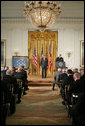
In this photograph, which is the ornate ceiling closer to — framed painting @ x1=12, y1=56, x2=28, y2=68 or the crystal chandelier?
framed painting @ x1=12, y1=56, x2=28, y2=68

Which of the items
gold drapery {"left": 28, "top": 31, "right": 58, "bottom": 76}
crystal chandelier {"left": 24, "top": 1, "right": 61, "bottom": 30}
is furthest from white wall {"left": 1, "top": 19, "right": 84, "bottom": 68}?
crystal chandelier {"left": 24, "top": 1, "right": 61, "bottom": 30}

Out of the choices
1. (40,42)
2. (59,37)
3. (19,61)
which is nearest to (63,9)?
(59,37)

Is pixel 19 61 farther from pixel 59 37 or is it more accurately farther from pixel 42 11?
pixel 42 11

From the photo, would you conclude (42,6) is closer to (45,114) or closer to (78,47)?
(45,114)

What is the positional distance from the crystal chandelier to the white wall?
6.62 metres

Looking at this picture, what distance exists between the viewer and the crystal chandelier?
835 centimetres

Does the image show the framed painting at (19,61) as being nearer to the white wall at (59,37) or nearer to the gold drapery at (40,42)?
the white wall at (59,37)

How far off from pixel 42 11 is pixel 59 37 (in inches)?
283

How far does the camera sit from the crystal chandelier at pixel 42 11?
835 centimetres

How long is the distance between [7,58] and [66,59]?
5.14 meters

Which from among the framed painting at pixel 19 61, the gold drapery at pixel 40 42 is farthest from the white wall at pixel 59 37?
the framed painting at pixel 19 61

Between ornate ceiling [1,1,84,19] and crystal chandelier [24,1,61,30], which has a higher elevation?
ornate ceiling [1,1,84,19]

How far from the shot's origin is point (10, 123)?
14.6 feet

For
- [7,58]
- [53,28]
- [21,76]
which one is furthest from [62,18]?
[21,76]
